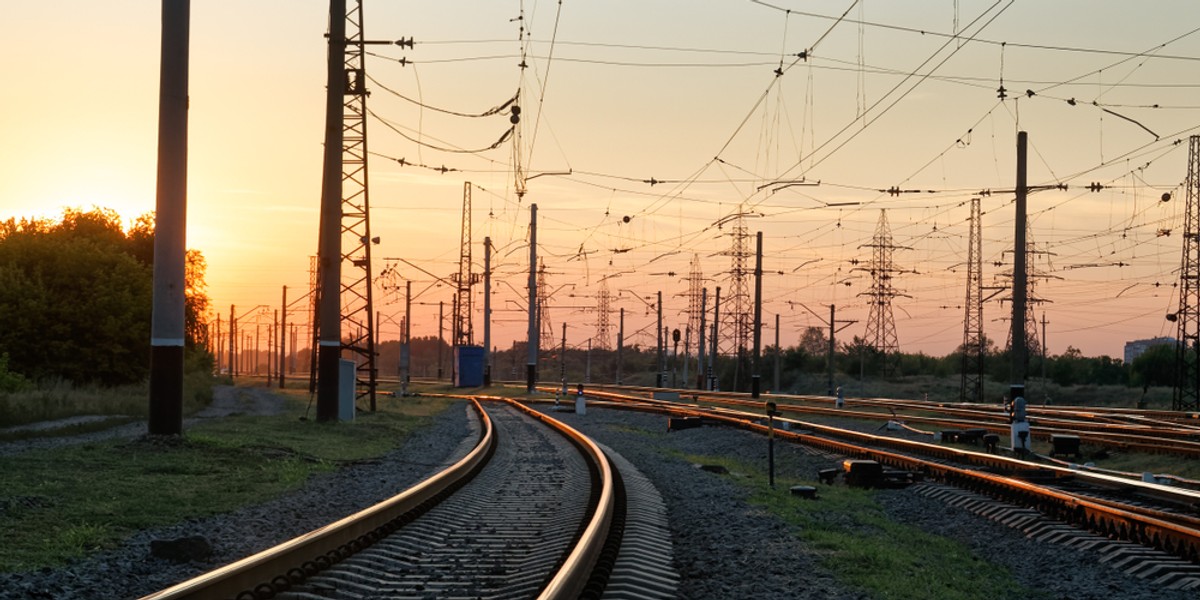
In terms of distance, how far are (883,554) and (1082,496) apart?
586 centimetres

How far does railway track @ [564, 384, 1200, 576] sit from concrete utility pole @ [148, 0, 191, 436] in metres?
14.1

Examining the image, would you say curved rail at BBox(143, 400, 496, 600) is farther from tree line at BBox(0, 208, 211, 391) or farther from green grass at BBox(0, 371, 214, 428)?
tree line at BBox(0, 208, 211, 391)

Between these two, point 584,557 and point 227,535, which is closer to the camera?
point 584,557

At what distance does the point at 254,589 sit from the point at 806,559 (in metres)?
5.28

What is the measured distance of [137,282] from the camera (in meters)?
58.7

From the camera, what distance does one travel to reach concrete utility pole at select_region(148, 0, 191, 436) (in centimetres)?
2181

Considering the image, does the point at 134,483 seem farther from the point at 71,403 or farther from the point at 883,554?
the point at 71,403

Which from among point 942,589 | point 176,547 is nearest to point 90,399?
point 176,547

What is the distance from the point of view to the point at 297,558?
930 cm

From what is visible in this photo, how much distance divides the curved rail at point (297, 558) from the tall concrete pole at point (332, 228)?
19.2 m

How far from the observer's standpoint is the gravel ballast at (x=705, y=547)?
30.6 ft

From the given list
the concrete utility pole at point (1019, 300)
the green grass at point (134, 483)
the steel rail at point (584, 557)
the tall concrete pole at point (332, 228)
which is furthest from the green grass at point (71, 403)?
the concrete utility pole at point (1019, 300)

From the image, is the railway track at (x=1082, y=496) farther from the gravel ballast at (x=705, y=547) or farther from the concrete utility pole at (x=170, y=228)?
the concrete utility pole at (x=170, y=228)

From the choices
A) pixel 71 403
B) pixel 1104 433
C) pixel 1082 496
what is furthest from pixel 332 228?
pixel 1082 496
